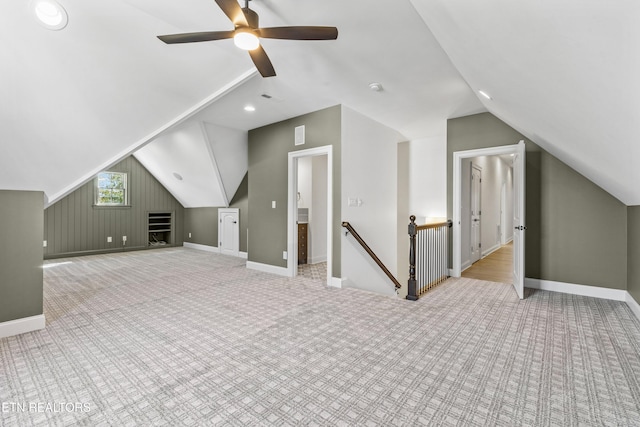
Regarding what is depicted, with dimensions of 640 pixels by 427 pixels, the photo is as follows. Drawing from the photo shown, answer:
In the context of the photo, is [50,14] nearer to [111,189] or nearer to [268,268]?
[268,268]

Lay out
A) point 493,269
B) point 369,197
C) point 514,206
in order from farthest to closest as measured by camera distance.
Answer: point 493,269 → point 369,197 → point 514,206

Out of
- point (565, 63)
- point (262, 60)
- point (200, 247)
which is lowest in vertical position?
point (200, 247)

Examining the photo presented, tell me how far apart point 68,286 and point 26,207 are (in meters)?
2.25

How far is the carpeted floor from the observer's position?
5.20ft

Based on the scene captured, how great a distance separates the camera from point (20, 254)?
2582 millimetres

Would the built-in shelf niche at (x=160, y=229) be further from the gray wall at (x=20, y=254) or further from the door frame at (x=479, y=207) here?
→ the door frame at (x=479, y=207)

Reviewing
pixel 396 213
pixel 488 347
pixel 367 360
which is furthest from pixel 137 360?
pixel 396 213

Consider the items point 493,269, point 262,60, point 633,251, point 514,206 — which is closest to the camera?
point 262,60

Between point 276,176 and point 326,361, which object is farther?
point 276,176

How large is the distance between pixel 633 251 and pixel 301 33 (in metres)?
4.21

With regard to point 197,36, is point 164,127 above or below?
below

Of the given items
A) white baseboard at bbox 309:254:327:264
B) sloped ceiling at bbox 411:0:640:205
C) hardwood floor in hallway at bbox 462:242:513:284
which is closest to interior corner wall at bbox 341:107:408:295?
hardwood floor in hallway at bbox 462:242:513:284

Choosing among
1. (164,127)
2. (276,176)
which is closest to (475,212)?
(276,176)

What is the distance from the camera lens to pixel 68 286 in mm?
4242
